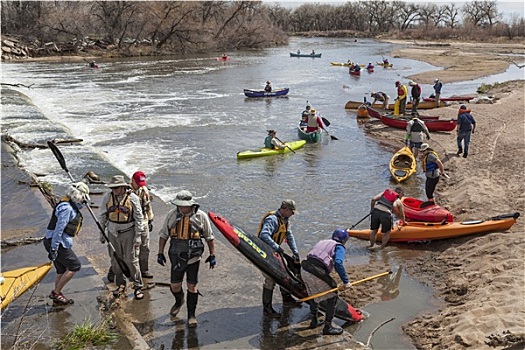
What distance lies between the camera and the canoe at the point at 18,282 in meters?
6.53

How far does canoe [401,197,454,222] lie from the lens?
430 inches

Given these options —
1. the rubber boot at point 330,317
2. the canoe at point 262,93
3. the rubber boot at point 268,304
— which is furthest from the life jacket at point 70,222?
the canoe at point 262,93

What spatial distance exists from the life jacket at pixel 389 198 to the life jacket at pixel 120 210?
195 inches

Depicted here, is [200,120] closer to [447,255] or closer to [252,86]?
[252,86]

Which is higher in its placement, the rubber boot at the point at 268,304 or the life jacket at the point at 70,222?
the life jacket at the point at 70,222

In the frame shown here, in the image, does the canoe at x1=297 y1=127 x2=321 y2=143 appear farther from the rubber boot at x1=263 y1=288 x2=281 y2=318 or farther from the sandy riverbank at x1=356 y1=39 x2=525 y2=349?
the rubber boot at x1=263 y1=288 x2=281 y2=318

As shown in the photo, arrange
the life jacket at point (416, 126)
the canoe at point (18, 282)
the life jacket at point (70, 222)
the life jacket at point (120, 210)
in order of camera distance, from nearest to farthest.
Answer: the canoe at point (18, 282) → the life jacket at point (70, 222) → the life jacket at point (120, 210) → the life jacket at point (416, 126)

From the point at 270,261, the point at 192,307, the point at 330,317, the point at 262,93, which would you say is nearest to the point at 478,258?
the point at 330,317

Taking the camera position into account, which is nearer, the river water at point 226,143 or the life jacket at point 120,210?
the life jacket at point 120,210

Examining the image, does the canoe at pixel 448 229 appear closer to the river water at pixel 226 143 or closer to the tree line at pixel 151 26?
the river water at pixel 226 143

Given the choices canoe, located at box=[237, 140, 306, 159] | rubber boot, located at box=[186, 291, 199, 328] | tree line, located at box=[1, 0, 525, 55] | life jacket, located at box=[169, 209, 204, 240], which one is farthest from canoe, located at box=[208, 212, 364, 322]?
tree line, located at box=[1, 0, 525, 55]

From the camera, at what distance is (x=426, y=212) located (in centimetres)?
1107

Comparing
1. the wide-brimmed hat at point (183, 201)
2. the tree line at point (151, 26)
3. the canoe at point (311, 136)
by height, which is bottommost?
the canoe at point (311, 136)

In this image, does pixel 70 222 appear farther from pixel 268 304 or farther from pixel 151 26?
pixel 151 26
